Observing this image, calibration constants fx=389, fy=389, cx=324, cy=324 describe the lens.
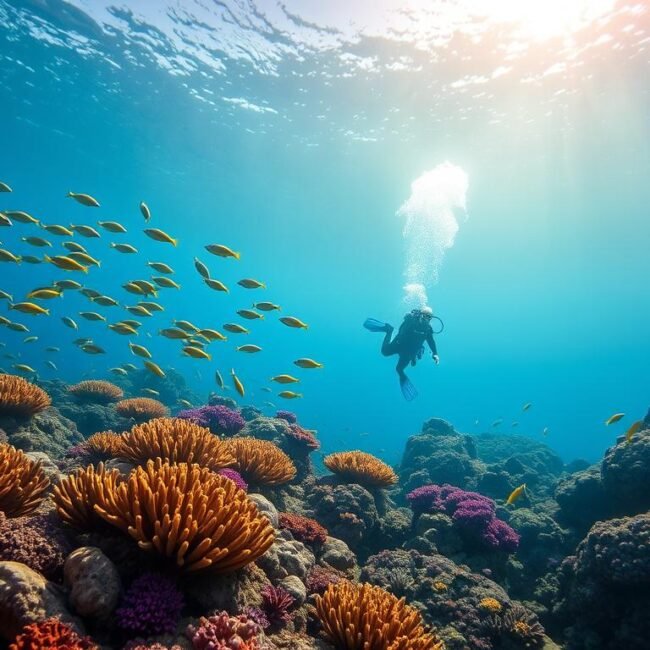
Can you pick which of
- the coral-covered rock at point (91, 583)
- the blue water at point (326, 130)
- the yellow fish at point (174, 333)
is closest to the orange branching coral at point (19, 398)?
the yellow fish at point (174, 333)

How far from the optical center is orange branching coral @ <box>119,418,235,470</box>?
5.05 metres

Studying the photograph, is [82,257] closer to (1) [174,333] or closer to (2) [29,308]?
(2) [29,308]

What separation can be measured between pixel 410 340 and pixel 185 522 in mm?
10478

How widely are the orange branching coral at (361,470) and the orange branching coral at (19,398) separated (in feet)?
20.7

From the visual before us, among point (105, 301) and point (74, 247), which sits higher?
point (74, 247)

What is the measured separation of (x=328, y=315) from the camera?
7776 inches

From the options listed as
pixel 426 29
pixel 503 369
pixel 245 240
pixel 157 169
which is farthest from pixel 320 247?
pixel 503 369

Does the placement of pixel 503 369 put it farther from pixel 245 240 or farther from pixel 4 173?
pixel 4 173

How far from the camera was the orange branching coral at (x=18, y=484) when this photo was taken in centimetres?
336

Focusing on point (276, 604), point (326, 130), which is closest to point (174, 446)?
point (276, 604)

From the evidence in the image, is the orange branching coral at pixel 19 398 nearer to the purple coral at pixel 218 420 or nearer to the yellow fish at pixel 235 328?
the purple coral at pixel 218 420

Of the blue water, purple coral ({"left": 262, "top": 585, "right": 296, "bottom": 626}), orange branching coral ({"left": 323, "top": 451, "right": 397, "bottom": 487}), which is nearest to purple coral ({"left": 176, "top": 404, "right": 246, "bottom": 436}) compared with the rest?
orange branching coral ({"left": 323, "top": 451, "right": 397, "bottom": 487})

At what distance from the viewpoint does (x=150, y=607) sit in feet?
8.52

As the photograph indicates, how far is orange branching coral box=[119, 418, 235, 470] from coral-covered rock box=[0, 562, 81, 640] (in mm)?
2411
